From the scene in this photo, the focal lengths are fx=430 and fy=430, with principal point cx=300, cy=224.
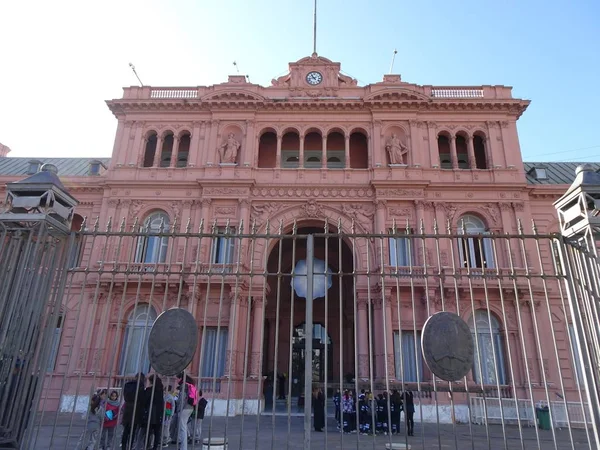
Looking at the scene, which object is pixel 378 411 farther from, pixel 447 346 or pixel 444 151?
pixel 444 151

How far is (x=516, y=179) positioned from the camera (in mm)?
22828

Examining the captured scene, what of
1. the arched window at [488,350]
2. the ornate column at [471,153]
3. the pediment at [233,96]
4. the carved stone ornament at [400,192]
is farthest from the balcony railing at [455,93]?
the arched window at [488,350]

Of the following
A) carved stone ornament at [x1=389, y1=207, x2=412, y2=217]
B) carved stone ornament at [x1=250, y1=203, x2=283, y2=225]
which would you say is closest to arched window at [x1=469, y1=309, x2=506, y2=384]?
carved stone ornament at [x1=389, y1=207, x2=412, y2=217]

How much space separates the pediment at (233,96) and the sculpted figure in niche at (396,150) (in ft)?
25.2

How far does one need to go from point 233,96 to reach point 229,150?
10.8 ft

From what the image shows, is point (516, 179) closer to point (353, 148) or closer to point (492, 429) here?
point (353, 148)

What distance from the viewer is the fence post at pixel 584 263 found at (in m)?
5.90

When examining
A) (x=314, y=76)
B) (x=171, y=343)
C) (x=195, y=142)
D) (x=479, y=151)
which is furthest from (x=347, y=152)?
(x=171, y=343)

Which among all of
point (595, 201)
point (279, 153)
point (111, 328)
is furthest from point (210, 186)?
point (595, 201)

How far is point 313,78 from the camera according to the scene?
2595 centimetres

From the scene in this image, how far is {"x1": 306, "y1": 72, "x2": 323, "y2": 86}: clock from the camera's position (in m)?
25.8

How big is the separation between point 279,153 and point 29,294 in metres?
19.1

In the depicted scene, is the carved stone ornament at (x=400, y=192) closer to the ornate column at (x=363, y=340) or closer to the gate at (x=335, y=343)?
the gate at (x=335, y=343)

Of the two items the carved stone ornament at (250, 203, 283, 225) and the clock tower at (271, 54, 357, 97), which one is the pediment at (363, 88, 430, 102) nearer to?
the clock tower at (271, 54, 357, 97)
